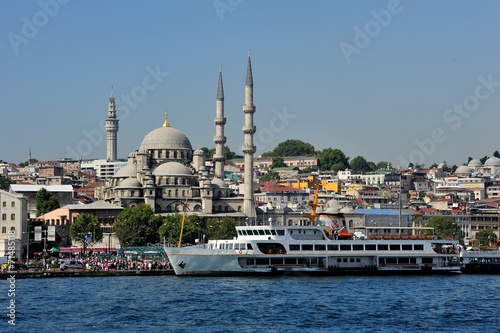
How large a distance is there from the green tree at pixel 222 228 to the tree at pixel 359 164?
93.1 meters

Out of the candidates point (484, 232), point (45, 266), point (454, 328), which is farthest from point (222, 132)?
point (454, 328)

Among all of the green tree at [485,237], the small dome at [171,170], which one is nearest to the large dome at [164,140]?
the small dome at [171,170]

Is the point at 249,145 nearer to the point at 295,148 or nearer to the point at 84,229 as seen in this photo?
the point at 84,229

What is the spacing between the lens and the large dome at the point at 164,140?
99.2m

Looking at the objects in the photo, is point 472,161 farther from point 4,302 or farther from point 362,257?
point 4,302

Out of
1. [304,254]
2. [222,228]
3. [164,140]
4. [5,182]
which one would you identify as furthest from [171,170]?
[5,182]

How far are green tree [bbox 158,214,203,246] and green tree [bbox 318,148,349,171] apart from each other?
92.5 m

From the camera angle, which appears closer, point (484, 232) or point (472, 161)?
point (484, 232)

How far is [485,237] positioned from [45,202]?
3733cm

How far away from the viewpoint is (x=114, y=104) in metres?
164

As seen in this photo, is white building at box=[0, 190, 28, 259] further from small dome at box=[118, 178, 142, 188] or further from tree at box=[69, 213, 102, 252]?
small dome at box=[118, 178, 142, 188]

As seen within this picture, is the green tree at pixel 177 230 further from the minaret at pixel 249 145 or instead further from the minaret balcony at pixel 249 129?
A: the minaret balcony at pixel 249 129

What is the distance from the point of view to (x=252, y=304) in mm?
41531

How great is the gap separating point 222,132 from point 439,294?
54610 mm
